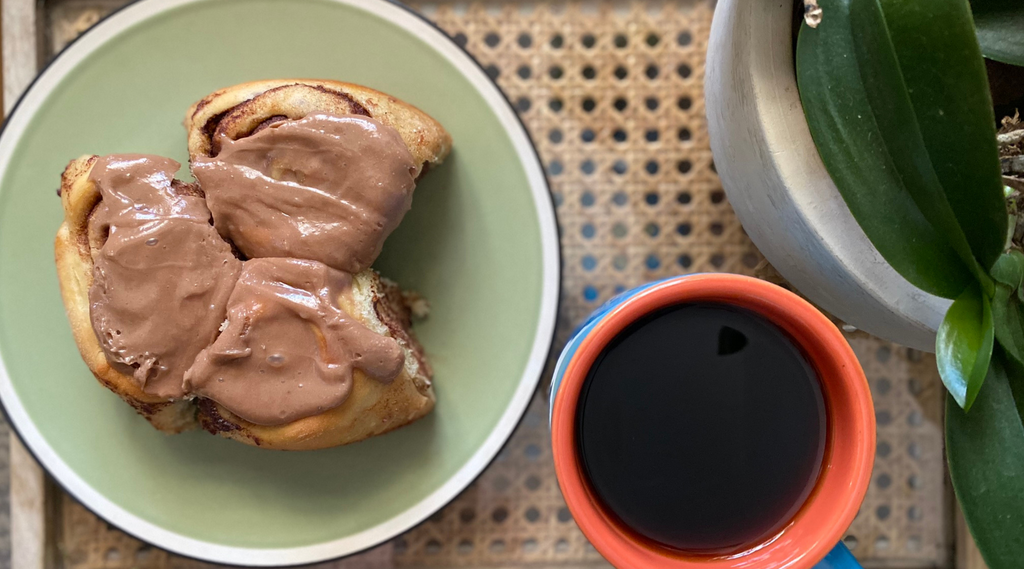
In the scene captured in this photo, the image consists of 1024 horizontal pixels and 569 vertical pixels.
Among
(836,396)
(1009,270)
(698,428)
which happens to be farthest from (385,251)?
(1009,270)

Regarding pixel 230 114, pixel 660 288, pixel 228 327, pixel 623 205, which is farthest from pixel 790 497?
pixel 230 114

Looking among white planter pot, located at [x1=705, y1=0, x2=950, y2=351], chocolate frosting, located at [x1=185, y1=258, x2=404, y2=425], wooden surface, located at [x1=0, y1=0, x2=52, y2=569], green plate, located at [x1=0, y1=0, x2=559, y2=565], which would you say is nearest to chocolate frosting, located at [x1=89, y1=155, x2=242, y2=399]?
chocolate frosting, located at [x1=185, y1=258, x2=404, y2=425]

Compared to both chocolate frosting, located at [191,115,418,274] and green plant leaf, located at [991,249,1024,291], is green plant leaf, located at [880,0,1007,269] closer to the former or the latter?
green plant leaf, located at [991,249,1024,291]

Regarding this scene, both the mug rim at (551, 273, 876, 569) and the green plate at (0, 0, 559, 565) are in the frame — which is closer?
the mug rim at (551, 273, 876, 569)

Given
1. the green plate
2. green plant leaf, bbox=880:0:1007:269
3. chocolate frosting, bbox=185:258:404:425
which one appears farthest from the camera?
the green plate

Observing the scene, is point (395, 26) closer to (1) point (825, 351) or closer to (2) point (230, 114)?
(2) point (230, 114)

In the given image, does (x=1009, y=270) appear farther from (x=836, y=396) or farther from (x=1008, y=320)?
(x=836, y=396)
